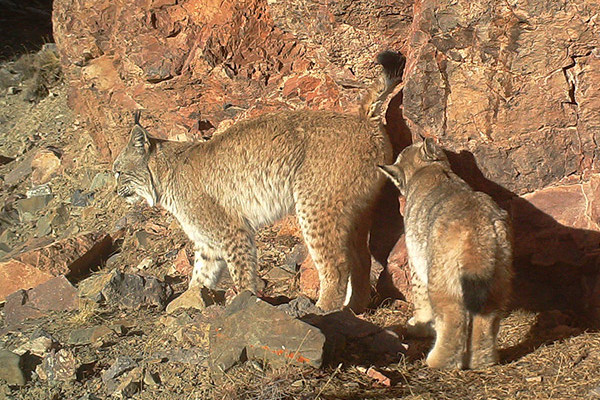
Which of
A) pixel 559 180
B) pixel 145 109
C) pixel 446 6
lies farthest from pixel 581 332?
pixel 145 109

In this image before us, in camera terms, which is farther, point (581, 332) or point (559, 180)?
point (559, 180)

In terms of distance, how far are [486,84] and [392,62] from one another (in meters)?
1.06

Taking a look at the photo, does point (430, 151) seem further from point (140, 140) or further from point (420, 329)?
point (140, 140)

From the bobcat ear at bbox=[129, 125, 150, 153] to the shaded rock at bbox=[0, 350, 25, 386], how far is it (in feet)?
8.15

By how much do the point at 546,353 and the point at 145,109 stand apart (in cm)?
566

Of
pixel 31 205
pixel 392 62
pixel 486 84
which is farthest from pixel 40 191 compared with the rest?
pixel 486 84

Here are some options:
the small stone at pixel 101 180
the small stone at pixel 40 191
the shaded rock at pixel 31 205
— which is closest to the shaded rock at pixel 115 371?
the small stone at pixel 101 180

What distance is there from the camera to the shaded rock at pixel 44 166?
1045 centimetres

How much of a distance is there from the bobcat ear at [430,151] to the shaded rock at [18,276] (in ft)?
14.0

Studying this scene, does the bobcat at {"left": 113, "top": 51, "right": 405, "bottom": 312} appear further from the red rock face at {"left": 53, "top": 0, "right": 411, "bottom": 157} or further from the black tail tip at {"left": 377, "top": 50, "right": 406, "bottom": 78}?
the red rock face at {"left": 53, "top": 0, "right": 411, "bottom": 157}

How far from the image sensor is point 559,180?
5789mm

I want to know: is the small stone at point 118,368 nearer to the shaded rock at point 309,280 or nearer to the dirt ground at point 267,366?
the dirt ground at point 267,366

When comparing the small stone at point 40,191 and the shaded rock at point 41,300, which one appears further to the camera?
the small stone at point 40,191

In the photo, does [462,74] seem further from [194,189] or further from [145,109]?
[145,109]
